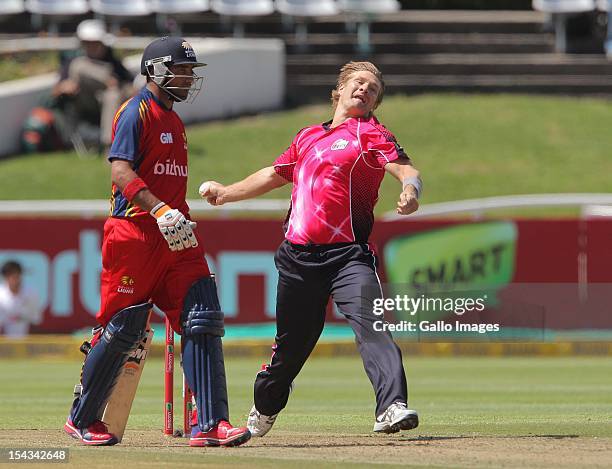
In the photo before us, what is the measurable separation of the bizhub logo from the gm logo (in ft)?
0.33

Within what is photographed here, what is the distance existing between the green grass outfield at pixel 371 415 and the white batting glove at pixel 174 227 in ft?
3.41

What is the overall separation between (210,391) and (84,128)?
16.5 meters

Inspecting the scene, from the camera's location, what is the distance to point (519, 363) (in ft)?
55.7

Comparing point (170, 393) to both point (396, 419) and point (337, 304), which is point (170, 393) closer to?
point (337, 304)

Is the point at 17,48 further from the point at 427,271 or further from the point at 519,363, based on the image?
the point at 519,363

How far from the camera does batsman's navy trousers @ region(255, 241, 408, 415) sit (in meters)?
8.50

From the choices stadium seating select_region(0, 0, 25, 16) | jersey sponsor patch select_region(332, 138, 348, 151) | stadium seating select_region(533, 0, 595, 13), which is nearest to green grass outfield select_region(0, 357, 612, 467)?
jersey sponsor patch select_region(332, 138, 348, 151)

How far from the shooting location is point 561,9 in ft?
88.9

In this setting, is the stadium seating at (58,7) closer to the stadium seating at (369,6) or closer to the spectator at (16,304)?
the stadium seating at (369,6)

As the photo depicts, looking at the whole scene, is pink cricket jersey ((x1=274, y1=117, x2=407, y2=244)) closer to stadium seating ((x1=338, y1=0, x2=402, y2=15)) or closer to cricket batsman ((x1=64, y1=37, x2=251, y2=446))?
cricket batsman ((x1=64, y1=37, x2=251, y2=446))

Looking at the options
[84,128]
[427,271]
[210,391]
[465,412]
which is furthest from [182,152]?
[84,128]

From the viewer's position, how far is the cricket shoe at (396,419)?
8273 millimetres

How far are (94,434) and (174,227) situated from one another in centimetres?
132

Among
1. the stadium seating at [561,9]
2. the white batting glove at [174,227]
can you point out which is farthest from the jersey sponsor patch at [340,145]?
the stadium seating at [561,9]
